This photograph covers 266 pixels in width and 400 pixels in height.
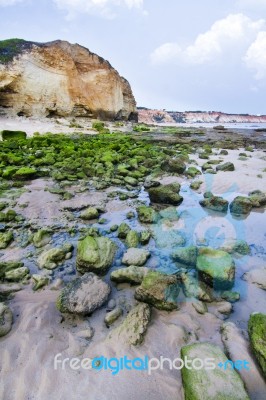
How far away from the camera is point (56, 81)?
74.7 feet

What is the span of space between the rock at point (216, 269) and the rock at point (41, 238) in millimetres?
1859

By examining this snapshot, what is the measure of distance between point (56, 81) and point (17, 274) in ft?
78.2

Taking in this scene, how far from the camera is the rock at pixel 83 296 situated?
6.89 ft

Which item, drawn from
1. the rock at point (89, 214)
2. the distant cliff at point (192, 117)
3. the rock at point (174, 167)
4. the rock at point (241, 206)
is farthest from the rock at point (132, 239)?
the distant cliff at point (192, 117)

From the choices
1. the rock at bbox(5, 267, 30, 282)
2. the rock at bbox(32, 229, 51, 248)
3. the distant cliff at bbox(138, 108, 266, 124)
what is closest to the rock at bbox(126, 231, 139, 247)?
the rock at bbox(32, 229, 51, 248)

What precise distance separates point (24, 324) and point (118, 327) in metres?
0.74

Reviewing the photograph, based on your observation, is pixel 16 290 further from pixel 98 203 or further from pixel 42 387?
pixel 98 203

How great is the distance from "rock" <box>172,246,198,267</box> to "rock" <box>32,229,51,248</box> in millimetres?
1587

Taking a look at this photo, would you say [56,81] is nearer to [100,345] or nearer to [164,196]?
[164,196]

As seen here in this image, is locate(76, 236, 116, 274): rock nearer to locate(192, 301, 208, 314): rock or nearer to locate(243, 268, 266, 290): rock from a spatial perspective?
locate(192, 301, 208, 314): rock

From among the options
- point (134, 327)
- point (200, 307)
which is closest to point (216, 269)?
point (200, 307)

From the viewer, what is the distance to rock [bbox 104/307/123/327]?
2.03 m

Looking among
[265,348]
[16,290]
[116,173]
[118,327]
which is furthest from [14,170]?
[265,348]

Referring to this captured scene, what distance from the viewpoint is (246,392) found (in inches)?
56.2
